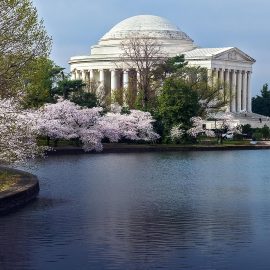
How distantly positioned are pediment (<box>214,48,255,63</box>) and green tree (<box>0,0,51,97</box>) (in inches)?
3689

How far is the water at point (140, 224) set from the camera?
1825cm

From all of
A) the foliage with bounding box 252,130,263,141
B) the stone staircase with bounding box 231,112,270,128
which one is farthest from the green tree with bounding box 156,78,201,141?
the stone staircase with bounding box 231,112,270,128

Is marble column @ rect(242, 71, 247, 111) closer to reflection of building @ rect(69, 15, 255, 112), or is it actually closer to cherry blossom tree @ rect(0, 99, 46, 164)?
reflection of building @ rect(69, 15, 255, 112)

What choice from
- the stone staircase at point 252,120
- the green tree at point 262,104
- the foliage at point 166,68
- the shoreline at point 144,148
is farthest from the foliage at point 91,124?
the green tree at point 262,104

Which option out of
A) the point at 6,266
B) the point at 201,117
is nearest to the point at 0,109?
the point at 6,266

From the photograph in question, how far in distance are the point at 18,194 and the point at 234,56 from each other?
351ft

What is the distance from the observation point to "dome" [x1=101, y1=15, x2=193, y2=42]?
135 m

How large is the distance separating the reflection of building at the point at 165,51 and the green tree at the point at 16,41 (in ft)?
306

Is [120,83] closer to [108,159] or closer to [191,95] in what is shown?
[191,95]

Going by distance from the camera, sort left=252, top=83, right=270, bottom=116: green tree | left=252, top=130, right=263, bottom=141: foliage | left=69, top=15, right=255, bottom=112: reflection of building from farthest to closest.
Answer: left=252, top=83, right=270, bottom=116: green tree, left=69, top=15, right=255, bottom=112: reflection of building, left=252, top=130, right=263, bottom=141: foliage

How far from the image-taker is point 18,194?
87.9ft

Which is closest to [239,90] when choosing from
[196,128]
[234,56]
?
[234,56]

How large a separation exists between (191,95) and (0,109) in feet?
157

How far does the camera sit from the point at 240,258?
727 inches
